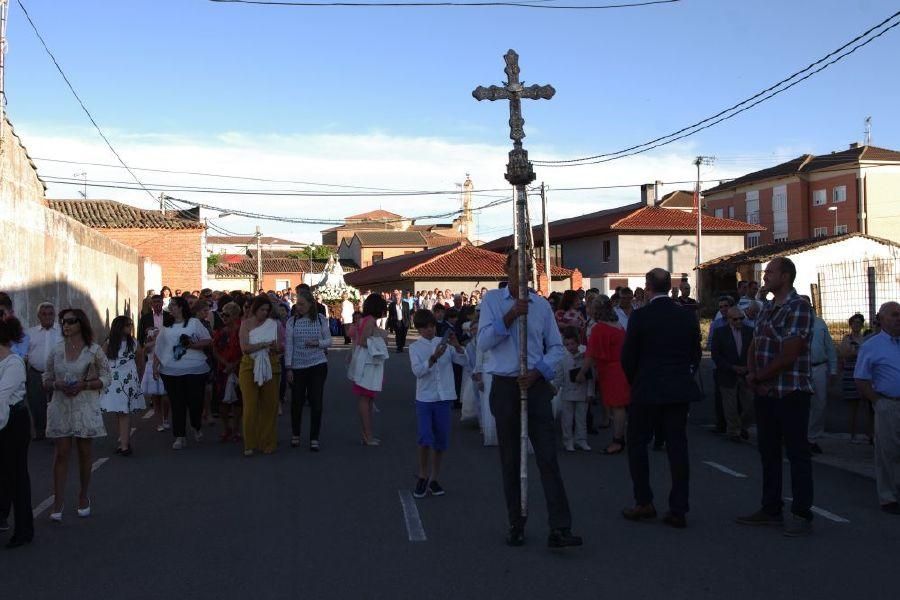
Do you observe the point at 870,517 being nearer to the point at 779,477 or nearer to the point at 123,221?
the point at 779,477

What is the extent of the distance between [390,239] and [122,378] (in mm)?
95162

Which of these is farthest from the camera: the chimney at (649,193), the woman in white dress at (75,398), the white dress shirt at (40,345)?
the chimney at (649,193)

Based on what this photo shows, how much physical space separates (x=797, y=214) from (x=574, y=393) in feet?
198

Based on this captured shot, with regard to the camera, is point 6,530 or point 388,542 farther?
point 6,530

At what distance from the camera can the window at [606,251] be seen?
59.2 m

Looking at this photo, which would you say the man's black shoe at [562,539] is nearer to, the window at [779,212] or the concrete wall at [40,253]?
the concrete wall at [40,253]

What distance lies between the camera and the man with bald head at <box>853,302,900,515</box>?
8.45 meters

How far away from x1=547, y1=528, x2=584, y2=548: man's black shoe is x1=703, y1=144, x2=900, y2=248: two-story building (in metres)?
61.3

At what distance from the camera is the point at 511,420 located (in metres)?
7.02

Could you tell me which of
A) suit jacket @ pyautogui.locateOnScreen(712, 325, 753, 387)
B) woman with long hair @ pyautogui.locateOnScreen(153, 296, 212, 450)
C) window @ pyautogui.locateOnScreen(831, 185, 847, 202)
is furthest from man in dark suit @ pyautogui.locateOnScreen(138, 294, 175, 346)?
window @ pyautogui.locateOnScreen(831, 185, 847, 202)

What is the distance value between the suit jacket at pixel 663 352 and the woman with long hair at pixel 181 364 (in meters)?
6.47

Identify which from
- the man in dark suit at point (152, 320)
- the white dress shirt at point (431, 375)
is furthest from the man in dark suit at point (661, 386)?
the man in dark suit at point (152, 320)

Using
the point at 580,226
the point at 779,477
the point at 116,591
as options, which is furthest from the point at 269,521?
the point at 580,226

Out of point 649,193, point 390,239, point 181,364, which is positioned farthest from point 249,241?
point 181,364
